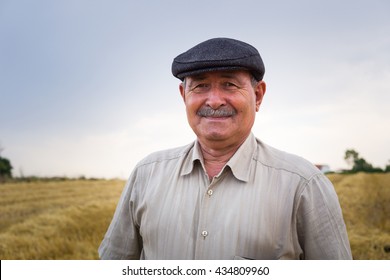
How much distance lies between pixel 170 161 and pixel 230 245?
2.03 feet

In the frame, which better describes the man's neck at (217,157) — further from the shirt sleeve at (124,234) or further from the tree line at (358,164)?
the tree line at (358,164)

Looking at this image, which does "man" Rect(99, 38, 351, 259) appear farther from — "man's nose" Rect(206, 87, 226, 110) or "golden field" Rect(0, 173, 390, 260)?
"golden field" Rect(0, 173, 390, 260)

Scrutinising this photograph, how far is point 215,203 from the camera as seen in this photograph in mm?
1994

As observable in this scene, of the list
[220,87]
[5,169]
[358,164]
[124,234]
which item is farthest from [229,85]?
[358,164]

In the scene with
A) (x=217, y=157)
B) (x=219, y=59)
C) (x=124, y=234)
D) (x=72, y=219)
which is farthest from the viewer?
(x=72, y=219)

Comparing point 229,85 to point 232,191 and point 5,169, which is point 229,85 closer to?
point 232,191

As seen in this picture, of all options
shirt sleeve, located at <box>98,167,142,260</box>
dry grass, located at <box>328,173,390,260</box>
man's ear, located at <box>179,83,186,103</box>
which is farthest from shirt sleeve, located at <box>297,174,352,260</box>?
dry grass, located at <box>328,173,390,260</box>

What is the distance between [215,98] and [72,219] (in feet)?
26.5

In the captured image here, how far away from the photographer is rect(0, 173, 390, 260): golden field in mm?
7316

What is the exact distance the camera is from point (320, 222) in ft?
6.41

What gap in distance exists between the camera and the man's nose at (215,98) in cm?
195

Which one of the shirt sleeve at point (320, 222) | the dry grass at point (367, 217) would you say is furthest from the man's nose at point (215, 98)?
the dry grass at point (367, 217)

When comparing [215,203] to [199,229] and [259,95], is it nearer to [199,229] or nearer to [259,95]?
[199,229]
